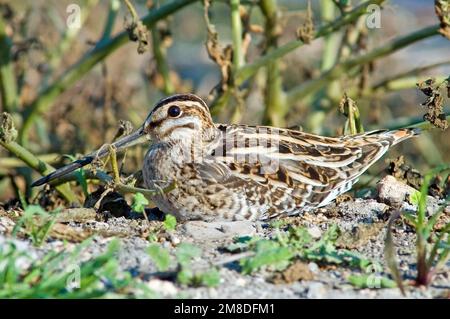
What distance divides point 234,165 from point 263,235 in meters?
0.72

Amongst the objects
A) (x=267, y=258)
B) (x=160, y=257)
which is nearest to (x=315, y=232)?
(x=267, y=258)

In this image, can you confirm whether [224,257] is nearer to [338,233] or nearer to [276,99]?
[338,233]

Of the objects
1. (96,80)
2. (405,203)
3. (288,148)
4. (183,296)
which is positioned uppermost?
(96,80)

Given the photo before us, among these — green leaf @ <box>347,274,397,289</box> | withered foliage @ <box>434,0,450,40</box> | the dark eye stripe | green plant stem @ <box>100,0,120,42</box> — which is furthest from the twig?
withered foliage @ <box>434,0,450,40</box>

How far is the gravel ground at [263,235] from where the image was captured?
4305mm

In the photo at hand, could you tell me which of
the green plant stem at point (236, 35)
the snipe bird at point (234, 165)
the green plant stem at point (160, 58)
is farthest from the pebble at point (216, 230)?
the green plant stem at point (160, 58)

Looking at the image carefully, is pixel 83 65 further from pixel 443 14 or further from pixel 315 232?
pixel 315 232

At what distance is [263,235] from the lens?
17.0 feet

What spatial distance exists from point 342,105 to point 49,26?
401cm

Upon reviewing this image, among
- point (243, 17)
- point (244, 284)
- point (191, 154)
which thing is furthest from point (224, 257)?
point (243, 17)

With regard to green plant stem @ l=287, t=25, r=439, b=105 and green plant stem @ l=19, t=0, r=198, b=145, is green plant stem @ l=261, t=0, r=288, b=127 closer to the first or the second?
green plant stem @ l=287, t=25, r=439, b=105

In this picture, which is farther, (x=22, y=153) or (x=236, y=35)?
(x=236, y=35)

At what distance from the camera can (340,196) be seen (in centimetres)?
607

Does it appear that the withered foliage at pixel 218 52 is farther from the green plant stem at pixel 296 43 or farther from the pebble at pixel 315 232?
the pebble at pixel 315 232
